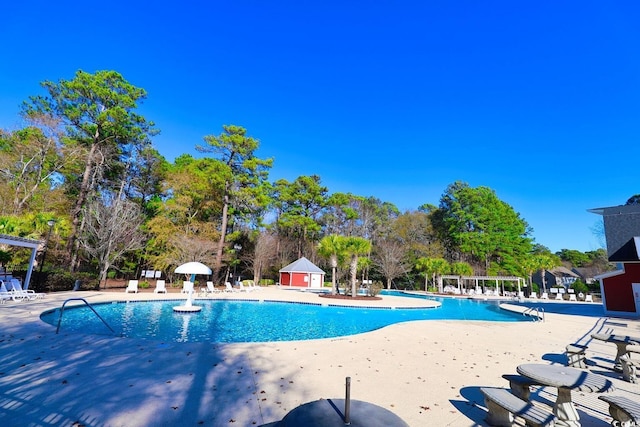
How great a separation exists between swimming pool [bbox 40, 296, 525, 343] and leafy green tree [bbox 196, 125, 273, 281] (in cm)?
1291

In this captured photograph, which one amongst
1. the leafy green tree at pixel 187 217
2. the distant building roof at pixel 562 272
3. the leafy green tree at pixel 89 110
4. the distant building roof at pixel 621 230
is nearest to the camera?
the distant building roof at pixel 621 230

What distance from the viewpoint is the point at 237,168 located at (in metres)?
28.9

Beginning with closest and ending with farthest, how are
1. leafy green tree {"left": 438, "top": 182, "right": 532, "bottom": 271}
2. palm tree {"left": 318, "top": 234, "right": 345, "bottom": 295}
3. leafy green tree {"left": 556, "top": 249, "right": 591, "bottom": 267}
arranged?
palm tree {"left": 318, "top": 234, "right": 345, "bottom": 295}
leafy green tree {"left": 438, "top": 182, "right": 532, "bottom": 271}
leafy green tree {"left": 556, "top": 249, "right": 591, "bottom": 267}

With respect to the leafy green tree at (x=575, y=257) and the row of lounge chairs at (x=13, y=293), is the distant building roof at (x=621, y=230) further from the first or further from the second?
the leafy green tree at (x=575, y=257)

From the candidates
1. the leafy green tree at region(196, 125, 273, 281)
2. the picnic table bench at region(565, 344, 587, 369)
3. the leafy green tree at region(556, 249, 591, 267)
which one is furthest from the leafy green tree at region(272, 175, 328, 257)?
the leafy green tree at region(556, 249, 591, 267)

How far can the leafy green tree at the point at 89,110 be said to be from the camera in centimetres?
1992

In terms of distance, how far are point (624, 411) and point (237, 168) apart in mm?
29006

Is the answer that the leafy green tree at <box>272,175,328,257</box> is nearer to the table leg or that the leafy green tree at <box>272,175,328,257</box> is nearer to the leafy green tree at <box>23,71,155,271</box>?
the leafy green tree at <box>23,71,155,271</box>

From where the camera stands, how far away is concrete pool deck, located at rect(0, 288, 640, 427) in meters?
3.20

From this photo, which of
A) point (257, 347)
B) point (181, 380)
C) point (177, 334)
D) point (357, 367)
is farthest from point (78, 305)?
point (357, 367)

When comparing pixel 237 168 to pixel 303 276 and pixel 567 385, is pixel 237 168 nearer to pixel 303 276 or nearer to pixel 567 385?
pixel 303 276

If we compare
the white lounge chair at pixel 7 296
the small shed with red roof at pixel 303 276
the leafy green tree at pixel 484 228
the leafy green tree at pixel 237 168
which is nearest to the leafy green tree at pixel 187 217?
the leafy green tree at pixel 237 168

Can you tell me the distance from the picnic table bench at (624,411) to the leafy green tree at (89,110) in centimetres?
2433

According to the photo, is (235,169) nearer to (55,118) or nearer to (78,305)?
(55,118)
